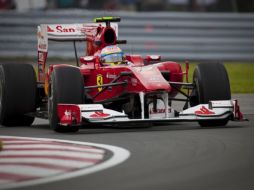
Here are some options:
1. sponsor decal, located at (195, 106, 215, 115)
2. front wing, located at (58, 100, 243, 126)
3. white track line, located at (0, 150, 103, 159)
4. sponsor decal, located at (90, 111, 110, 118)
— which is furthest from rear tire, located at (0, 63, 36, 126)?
white track line, located at (0, 150, 103, 159)

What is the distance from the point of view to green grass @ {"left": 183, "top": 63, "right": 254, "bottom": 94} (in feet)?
72.4

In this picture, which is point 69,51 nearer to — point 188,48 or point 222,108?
point 188,48

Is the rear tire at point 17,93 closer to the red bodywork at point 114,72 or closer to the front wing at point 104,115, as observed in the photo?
the red bodywork at point 114,72

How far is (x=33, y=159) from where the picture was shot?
10.0m

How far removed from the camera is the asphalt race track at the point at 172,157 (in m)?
8.55

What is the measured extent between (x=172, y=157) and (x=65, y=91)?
10.9 ft

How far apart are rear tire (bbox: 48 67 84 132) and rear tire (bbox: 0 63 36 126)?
1433 millimetres

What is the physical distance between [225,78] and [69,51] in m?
15.5

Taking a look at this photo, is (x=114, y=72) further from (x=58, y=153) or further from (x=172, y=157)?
(x=172, y=157)

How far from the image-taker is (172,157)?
10.3m

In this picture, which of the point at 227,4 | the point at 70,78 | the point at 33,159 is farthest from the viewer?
the point at 227,4

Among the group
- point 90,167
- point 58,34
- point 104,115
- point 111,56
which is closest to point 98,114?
point 104,115

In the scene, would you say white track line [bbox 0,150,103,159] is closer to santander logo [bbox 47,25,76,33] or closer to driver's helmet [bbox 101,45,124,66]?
driver's helmet [bbox 101,45,124,66]

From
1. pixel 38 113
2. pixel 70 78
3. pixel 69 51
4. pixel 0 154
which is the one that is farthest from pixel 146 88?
pixel 69 51
